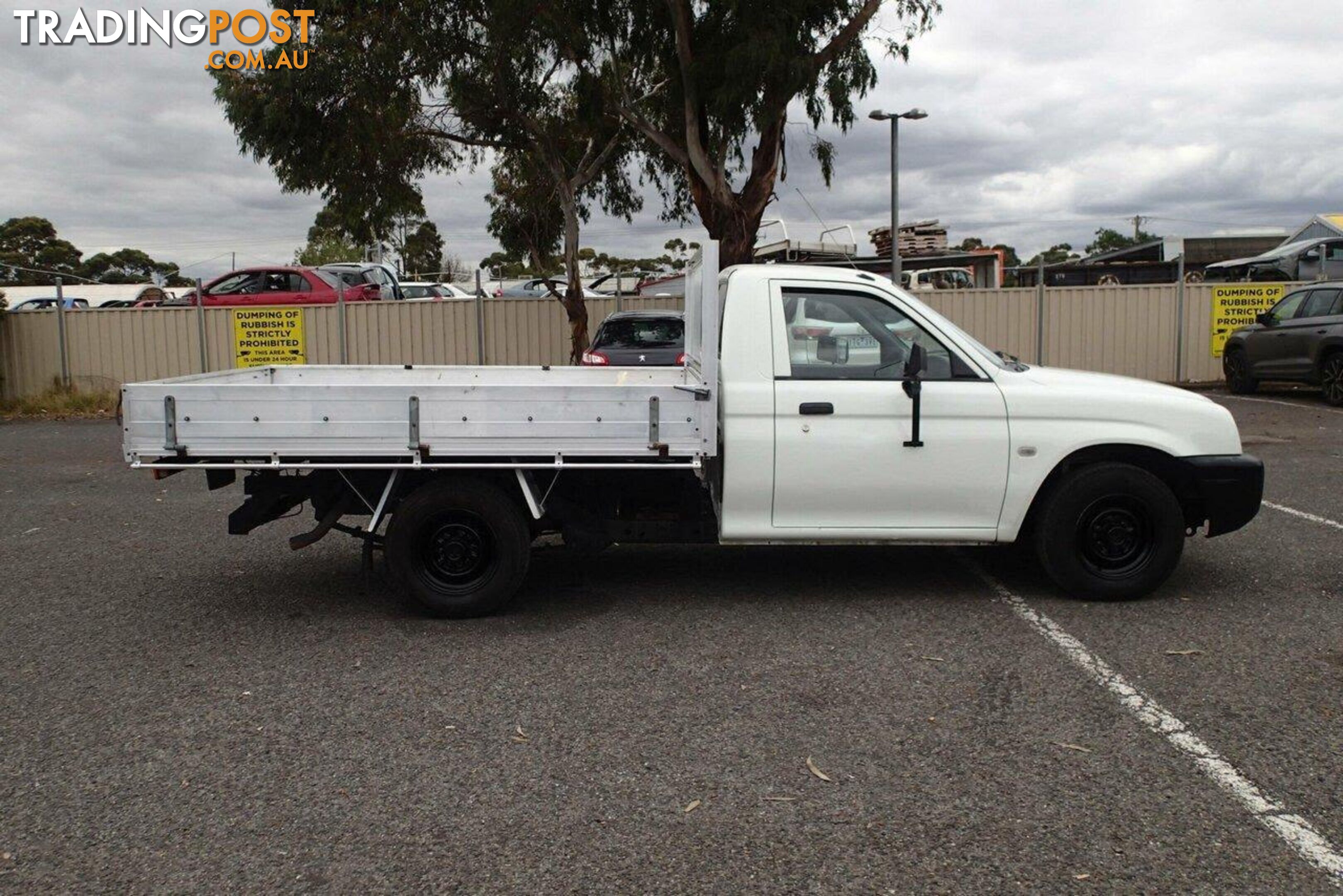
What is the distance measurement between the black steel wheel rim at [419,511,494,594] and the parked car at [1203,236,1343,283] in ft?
69.6

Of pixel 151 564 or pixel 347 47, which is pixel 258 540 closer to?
pixel 151 564

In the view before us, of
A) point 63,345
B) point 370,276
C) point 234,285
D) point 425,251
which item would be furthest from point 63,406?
point 425,251

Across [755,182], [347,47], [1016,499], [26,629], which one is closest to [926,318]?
[1016,499]

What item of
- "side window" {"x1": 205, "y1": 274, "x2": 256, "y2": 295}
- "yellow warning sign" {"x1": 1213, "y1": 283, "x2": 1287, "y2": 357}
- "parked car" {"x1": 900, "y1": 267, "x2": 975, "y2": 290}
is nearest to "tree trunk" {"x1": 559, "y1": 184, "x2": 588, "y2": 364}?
"side window" {"x1": 205, "y1": 274, "x2": 256, "y2": 295}

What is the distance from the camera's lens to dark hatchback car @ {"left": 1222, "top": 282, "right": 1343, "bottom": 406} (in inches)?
589

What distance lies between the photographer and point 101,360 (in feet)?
61.6

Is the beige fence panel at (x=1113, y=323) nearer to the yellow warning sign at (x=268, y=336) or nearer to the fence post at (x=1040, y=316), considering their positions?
the fence post at (x=1040, y=316)

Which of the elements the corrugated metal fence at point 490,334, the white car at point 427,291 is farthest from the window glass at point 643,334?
the white car at point 427,291

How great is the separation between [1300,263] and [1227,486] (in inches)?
879

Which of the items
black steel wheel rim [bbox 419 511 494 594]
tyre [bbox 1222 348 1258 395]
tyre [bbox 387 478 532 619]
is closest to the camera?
tyre [bbox 387 478 532 619]

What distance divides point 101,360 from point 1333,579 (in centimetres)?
1827

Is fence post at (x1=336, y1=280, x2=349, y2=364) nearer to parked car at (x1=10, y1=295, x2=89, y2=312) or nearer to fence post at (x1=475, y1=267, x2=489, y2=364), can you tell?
fence post at (x1=475, y1=267, x2=489, y2=364)

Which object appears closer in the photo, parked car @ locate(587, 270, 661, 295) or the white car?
parked car @ locate(587, 270, 661, 295)

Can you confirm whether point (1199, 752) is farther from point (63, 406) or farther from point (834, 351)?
point (63, 406)
